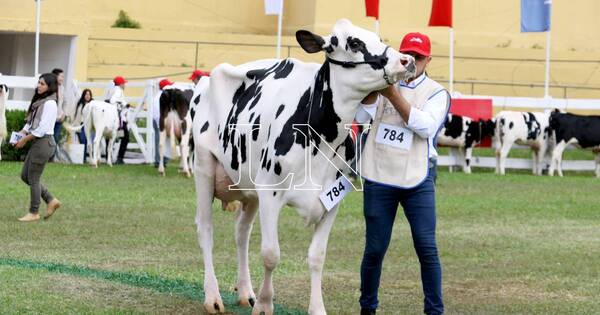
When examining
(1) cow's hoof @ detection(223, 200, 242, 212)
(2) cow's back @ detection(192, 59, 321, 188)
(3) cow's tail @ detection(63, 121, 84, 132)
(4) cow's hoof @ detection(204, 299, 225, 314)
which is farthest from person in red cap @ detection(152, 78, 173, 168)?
(4) cow's hoof @ detection(204, 299, 225, 314)

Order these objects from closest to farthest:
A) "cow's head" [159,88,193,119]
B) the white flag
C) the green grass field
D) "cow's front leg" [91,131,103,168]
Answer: the green grass field
"cow's head" [159,88,193,119]
"cow's front leg" [91,131,103,168]
the white flag

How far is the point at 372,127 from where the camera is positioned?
31.2 feet

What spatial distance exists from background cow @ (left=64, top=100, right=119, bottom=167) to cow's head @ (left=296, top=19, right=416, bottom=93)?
63.6 feet

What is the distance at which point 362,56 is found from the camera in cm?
908

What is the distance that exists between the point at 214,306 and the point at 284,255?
4241 mm

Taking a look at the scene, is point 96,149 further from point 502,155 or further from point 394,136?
point 394,136

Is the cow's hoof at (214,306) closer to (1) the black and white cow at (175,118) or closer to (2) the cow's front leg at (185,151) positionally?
(2) the cow's front leg at (185,151)

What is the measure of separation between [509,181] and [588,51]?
24790 millimetres

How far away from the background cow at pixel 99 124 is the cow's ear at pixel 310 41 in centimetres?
1934

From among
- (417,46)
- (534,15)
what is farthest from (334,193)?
(534,15)

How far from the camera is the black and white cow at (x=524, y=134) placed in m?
31.7

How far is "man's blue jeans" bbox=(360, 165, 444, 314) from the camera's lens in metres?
9.49

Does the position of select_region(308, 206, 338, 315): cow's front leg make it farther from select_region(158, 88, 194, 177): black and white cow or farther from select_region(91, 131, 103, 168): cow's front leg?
select_region(91, 131, 103, 168): cow's front leg

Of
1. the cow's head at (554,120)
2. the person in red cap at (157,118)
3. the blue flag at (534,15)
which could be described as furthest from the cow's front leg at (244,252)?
the blue flag at (534,15)
